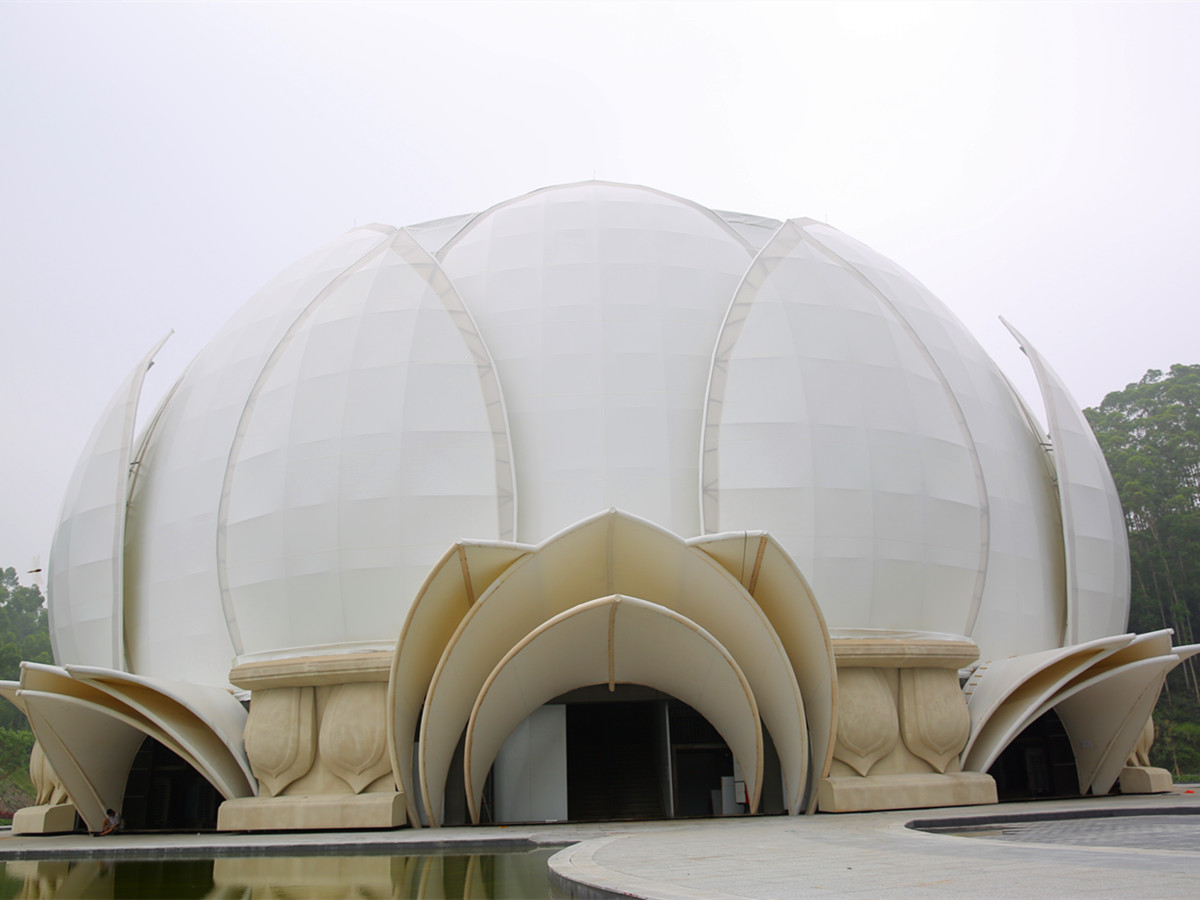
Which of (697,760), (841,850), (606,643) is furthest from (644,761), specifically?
(841,850)

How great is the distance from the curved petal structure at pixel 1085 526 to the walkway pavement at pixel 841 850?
4.75 metres

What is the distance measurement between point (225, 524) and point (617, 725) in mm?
8880

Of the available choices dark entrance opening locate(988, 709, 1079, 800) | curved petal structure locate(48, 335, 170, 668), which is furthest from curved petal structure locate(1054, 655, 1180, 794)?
curved petal structure locate(48, 335, 170, 668)

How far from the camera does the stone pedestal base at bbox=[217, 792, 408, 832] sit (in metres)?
15.7

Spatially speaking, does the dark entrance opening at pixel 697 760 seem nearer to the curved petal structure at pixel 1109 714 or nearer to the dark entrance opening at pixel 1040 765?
the curved petal structure at pixel 1109 714

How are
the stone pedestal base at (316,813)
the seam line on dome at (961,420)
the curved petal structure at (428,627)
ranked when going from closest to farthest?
the curved petal structure at (428,627)
the stone pedestal base at (316,813)
the seam line on dome at (961,420)

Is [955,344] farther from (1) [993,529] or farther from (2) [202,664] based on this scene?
(2) [202,664]

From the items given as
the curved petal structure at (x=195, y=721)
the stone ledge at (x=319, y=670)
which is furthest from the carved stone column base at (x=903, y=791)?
the curved petal structure at (x=195, y=721)

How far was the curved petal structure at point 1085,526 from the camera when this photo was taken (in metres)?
21.0

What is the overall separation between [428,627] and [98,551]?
9516 millimetres

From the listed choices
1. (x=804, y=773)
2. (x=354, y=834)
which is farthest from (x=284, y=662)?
(x=804, y=773)

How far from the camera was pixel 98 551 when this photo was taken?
68.6 ft

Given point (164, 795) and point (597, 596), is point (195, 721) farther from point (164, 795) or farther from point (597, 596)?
point (597, 596)

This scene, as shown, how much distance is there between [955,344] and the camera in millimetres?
22797
